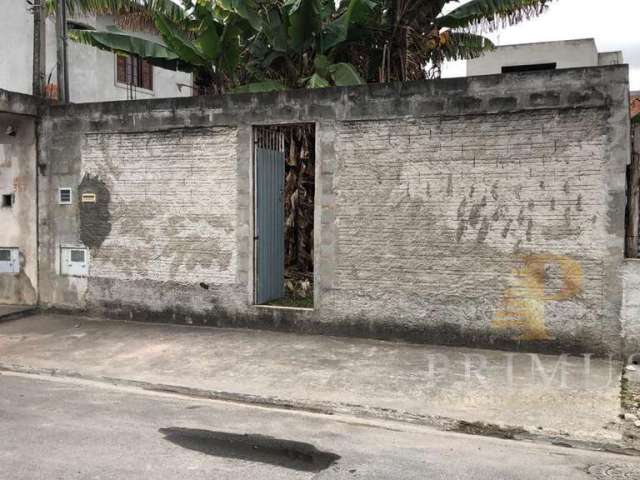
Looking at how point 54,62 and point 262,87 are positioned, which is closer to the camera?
point 262,87

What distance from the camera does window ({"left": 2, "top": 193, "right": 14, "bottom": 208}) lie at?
→ 37.3 feet

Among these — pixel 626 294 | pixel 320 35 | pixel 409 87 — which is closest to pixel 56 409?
pixel 409 87

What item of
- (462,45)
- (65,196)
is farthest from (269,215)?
(462,45)

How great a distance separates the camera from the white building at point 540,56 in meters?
23.3

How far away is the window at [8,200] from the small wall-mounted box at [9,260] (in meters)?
0.77

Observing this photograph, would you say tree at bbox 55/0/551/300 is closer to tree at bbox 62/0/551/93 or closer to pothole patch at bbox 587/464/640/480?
tree at bbox 62/0/551/93

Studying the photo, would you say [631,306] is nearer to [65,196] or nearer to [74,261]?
[74,261]

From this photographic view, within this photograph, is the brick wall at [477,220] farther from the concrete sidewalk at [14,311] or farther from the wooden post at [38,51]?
the wooden post at [38,51]

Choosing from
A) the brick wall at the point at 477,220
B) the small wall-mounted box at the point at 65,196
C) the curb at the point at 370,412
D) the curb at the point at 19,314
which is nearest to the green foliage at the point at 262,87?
the brick wall at the point at 477,220

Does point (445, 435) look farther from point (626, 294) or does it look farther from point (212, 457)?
point (626, 294)

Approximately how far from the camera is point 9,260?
446 inches

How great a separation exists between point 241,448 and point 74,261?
682cm

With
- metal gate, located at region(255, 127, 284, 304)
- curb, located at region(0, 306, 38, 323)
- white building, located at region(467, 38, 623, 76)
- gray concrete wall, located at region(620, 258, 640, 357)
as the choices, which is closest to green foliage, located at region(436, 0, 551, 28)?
metal gate, located at region(255, 127, 284, 304)

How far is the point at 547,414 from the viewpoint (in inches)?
233
